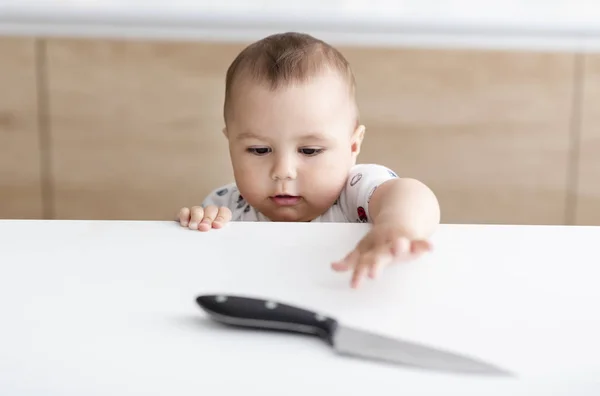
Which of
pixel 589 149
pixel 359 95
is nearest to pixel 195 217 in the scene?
pixel 359 95

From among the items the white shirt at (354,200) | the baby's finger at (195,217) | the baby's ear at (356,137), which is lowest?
the baby's finger at (195,217)

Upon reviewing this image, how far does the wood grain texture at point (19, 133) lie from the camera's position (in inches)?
81.6

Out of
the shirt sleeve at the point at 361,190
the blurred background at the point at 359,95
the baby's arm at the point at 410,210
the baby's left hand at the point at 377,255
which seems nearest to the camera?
the baby's left hand at the point at 377,255

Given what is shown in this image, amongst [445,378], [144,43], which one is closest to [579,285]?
[445,378]

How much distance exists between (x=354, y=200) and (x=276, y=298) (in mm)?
576

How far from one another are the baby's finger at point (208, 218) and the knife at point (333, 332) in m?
0.21


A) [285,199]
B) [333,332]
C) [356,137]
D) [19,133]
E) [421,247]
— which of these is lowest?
[333,332]

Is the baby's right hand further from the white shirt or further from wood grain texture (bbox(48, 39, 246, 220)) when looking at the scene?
wood grain texture (bbox(48, 39, 246, 220))

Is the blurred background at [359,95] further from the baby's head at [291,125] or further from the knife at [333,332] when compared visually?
the knife at [333,332]

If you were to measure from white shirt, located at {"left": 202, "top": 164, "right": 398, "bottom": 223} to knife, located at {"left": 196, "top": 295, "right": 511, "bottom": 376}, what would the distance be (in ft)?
1.76

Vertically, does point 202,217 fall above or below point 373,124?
below

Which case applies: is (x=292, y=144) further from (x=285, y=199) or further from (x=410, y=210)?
(x=410, y=210)

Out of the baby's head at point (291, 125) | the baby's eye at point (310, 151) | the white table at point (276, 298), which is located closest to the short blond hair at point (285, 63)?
the baby's head at point (291, 125)

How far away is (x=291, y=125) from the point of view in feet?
3.74
